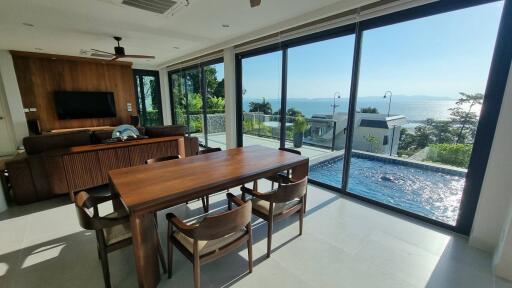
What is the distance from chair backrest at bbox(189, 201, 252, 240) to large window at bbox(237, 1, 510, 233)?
2.18 metres

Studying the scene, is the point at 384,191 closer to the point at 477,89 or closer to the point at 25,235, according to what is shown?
the point at 477,89

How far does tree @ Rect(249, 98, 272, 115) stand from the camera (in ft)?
14.2

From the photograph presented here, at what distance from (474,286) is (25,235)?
409 centimetres

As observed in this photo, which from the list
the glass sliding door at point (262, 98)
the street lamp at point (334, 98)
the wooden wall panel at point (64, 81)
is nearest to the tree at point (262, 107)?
the glass sliding door at point (262, 98)

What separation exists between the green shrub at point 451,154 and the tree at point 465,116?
0.24ft

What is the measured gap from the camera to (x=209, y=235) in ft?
4.38

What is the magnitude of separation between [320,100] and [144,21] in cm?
286

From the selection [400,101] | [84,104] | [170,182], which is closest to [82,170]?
[170,182]

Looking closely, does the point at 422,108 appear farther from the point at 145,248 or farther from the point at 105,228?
the point at 105,228

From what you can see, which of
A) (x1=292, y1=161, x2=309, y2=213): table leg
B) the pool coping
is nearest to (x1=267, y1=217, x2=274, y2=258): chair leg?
(x1=292, y1=161, x2=309, y2=213): table leg

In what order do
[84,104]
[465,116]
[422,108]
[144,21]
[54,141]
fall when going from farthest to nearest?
[84,104] → [144,21] → [54,141] → [422,108] → [465,116]

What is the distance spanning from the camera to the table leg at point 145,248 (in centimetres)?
140

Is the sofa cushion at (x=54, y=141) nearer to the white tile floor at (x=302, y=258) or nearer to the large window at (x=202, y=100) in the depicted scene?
the white tile floor at (x=302, y=258)

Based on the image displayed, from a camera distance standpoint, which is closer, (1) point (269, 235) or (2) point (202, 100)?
(1) point (269, 235)
